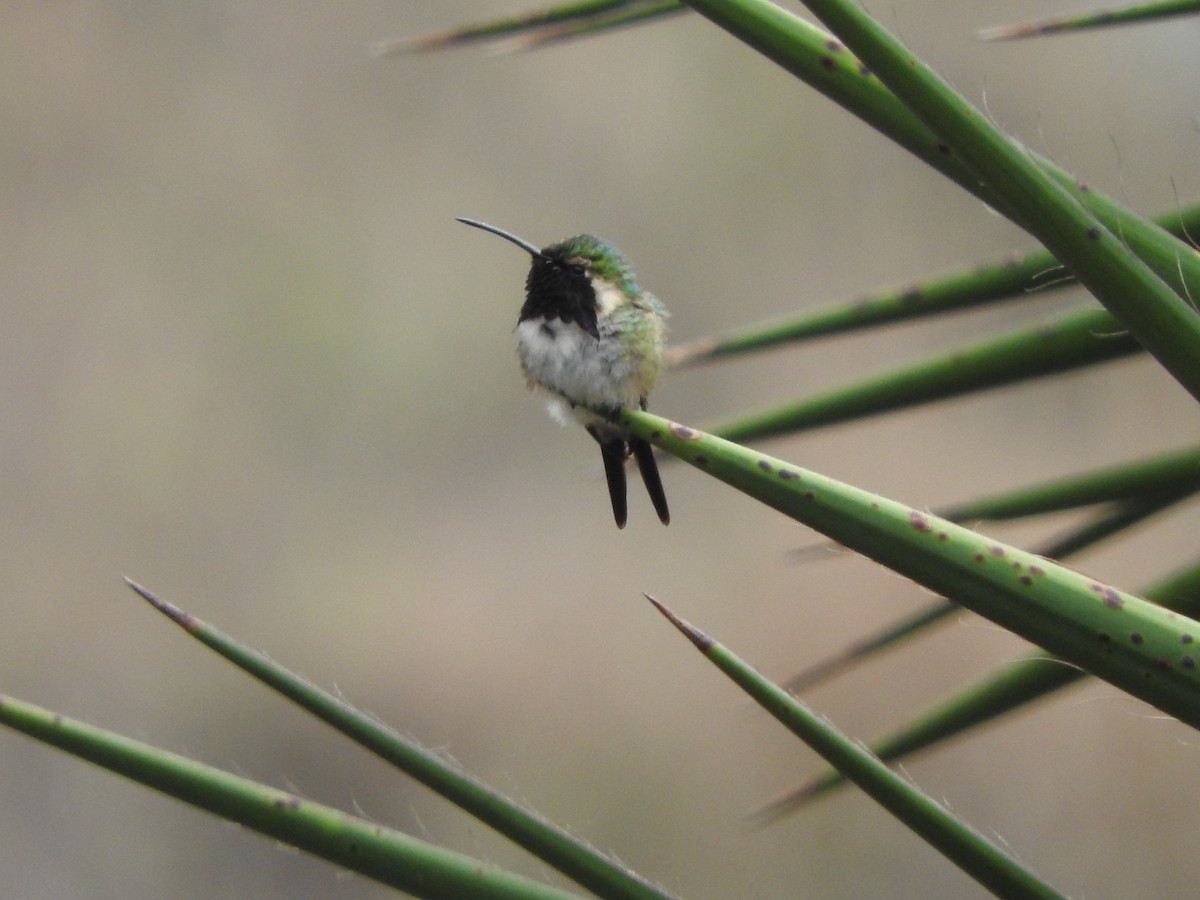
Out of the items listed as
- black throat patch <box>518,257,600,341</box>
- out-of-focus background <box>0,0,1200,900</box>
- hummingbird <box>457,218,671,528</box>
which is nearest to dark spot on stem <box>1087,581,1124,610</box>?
hummingbird <box>457,218,671,528</box>

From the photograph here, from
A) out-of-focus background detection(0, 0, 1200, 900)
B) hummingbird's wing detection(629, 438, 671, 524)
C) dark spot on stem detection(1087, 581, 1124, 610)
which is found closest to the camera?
dark spot on stem detection(1087, 581, 1124, 610)

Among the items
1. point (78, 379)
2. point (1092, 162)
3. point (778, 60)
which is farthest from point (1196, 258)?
point (1092, 162)

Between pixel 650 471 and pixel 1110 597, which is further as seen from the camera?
pixel 650 471

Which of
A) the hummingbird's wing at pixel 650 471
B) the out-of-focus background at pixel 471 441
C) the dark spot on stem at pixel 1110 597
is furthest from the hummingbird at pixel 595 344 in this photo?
the out-of-focus background at pixel 471 441

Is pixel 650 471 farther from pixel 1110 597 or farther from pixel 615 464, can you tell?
pixel 1110 597

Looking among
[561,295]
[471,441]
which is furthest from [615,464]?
[471,441]

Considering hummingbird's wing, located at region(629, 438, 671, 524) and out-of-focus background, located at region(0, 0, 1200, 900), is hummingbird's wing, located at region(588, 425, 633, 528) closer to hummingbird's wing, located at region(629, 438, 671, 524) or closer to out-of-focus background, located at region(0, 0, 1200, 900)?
hummingbird's wing, located at region(629, 438, 671, 524)

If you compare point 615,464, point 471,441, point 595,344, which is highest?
point 595,344
